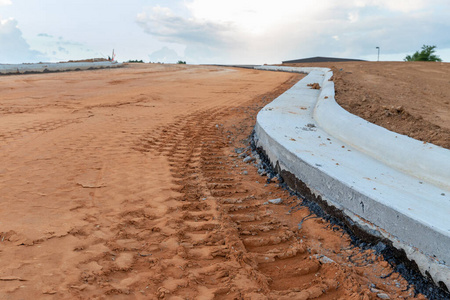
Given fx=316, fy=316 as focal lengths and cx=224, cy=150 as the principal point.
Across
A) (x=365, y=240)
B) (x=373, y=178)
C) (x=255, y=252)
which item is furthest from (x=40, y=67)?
(x=365, y=240)

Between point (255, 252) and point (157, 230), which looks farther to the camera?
point (157, 230)

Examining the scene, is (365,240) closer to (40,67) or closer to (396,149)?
(396,149)

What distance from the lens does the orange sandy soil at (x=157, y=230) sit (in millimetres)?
1897

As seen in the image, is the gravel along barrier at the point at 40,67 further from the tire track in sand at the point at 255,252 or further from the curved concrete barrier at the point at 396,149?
the curved concrete barrier at the point at 396,149

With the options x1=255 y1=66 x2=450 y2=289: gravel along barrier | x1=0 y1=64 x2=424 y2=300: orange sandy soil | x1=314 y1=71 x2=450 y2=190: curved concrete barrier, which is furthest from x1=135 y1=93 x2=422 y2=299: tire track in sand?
x1=314 y1=71 x2=450 y2=190: curved concrete barrier

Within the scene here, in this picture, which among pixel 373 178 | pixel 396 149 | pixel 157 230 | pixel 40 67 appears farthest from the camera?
pixel 40 67

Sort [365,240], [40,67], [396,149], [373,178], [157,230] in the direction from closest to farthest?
[365,240], [157,230], [373,178], [396,149], [40,67]

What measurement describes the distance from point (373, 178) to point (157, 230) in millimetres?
1819

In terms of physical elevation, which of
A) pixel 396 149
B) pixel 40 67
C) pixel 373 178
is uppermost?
pixel 40 67

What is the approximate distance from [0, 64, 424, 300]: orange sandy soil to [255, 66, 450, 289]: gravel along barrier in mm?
201

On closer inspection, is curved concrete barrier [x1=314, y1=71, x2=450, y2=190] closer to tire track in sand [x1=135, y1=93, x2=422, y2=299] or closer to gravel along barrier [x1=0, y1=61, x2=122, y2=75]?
tire track in sand [x1=135, y1=93, x2=422, y2=299]

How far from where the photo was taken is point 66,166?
12.1 ft

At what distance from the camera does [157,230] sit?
248cm

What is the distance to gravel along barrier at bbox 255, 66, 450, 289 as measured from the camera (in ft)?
6.38
